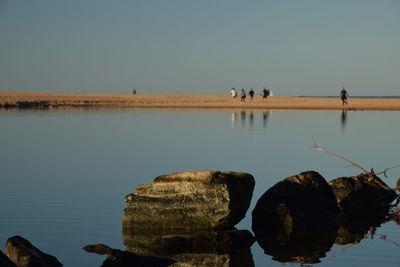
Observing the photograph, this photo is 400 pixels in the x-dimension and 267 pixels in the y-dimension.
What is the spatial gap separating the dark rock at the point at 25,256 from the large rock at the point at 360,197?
6.39m

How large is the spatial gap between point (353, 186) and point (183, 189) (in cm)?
408

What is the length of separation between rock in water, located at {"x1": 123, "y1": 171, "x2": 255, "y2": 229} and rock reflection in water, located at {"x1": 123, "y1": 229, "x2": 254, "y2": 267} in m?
0.20

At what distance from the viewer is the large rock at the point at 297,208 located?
12602mm

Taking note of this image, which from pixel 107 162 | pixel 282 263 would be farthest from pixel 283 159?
pixel 282 263

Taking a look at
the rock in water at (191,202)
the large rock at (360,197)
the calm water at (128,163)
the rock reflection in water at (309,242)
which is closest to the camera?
the rock reflection in water at (309,242)

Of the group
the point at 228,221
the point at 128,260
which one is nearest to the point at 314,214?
the point at 228,221

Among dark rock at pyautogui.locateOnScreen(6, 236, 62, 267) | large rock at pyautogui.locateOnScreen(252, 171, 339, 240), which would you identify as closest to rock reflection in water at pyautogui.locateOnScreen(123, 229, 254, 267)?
large rock at pyautogui.locateOnScreen(252, 171, 339, 240)

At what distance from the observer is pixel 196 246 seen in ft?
35.9

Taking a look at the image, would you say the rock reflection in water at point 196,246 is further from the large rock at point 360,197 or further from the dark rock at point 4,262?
the large rock at point 360,197

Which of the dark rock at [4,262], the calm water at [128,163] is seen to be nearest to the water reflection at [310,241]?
the calm water at [128,163]

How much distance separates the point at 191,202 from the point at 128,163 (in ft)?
32.3

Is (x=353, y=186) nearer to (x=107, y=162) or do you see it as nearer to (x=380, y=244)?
(x=380, y=244)

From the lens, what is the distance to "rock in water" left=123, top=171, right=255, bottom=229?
11680mm

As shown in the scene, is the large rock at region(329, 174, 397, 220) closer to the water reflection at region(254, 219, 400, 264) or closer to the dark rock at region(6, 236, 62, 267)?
the water reflection at region(254, 219, 400, 264)
